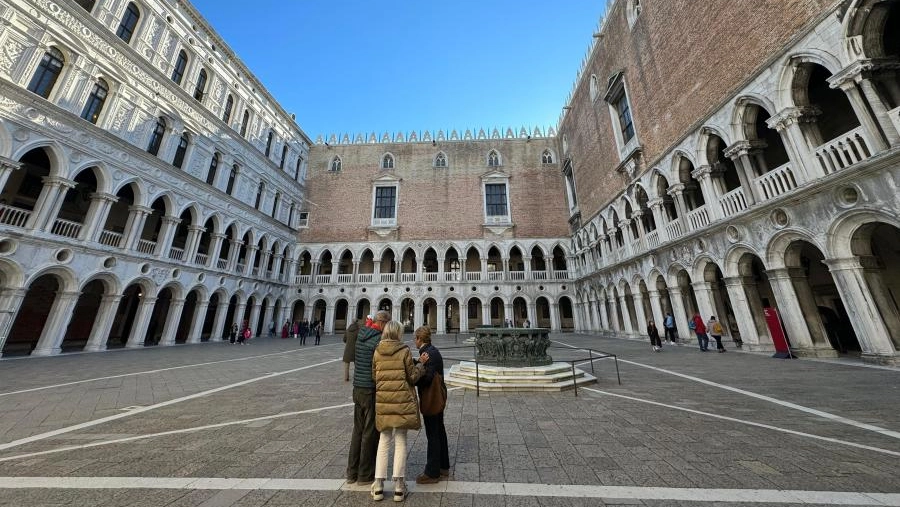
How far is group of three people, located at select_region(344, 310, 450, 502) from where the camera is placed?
2689 millimetres

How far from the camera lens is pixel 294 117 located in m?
28.9

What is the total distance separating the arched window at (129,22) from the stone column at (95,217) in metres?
7.83

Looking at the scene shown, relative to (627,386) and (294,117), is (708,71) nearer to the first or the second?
(627,386)

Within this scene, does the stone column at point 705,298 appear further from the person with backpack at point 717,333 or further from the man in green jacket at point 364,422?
the man in green jacket at point 364,422

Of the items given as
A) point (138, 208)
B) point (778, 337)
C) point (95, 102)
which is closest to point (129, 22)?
point (95, 102)

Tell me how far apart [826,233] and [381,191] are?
88.7ft

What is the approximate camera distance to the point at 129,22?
50.1ft

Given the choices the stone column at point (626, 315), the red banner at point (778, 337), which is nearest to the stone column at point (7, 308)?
the red banner at point (778, 337)

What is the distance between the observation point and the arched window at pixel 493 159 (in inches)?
1160

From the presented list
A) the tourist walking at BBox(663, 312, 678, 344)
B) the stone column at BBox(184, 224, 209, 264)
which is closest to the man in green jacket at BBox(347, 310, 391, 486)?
the tourist walking at BBox(663, 312, 678, 344)

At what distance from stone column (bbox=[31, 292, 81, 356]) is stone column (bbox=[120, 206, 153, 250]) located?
304 centimetres

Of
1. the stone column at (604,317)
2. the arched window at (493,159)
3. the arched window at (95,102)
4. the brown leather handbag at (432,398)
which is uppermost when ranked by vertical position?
the arched window at (493,159)

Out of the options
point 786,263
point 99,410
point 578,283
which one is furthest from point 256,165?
point 786,263

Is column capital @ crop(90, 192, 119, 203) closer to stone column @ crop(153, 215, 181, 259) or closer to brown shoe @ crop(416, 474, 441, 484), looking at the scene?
stone column @ crop(153, 215, 181, 259)
